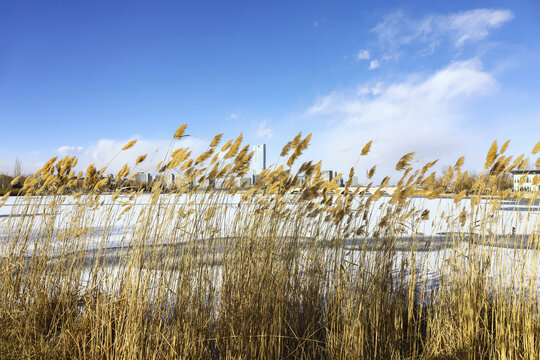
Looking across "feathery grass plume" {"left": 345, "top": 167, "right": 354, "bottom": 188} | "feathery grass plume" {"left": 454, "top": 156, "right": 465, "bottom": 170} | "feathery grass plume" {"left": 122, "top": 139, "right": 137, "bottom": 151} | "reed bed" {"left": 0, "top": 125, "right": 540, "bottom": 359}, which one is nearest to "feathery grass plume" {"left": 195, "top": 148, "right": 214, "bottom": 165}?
"reed bed" {"left": 0, "top": 125, "right": 540, "bottom": 359}

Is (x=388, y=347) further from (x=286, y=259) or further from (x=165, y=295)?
(x=165, y=295)

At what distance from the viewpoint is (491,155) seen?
259 cm

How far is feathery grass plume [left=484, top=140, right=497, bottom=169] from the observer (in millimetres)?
2551

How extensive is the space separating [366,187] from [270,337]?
1379 millimetres

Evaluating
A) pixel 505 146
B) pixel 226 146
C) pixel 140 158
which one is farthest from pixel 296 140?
pixel 505 146

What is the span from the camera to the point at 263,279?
2209 millimetres

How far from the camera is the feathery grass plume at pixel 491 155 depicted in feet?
8.37

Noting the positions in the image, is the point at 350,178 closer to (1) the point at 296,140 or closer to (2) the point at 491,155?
(1) the point at 296,140

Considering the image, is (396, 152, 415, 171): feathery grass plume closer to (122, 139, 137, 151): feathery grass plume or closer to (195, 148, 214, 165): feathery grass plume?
(195, 148, 214, 165): feathery grass plume

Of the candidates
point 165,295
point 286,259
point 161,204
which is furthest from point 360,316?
point 161,204

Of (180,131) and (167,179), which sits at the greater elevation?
(180,131)

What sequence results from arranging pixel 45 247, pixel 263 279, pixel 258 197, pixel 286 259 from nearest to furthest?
pixel 263 279, pixel 286 259, pixel 258 197, pixel 45 247

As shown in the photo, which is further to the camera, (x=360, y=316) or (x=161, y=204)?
(x=161, y=204)

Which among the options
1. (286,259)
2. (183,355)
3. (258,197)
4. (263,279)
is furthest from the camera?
(258,197)
